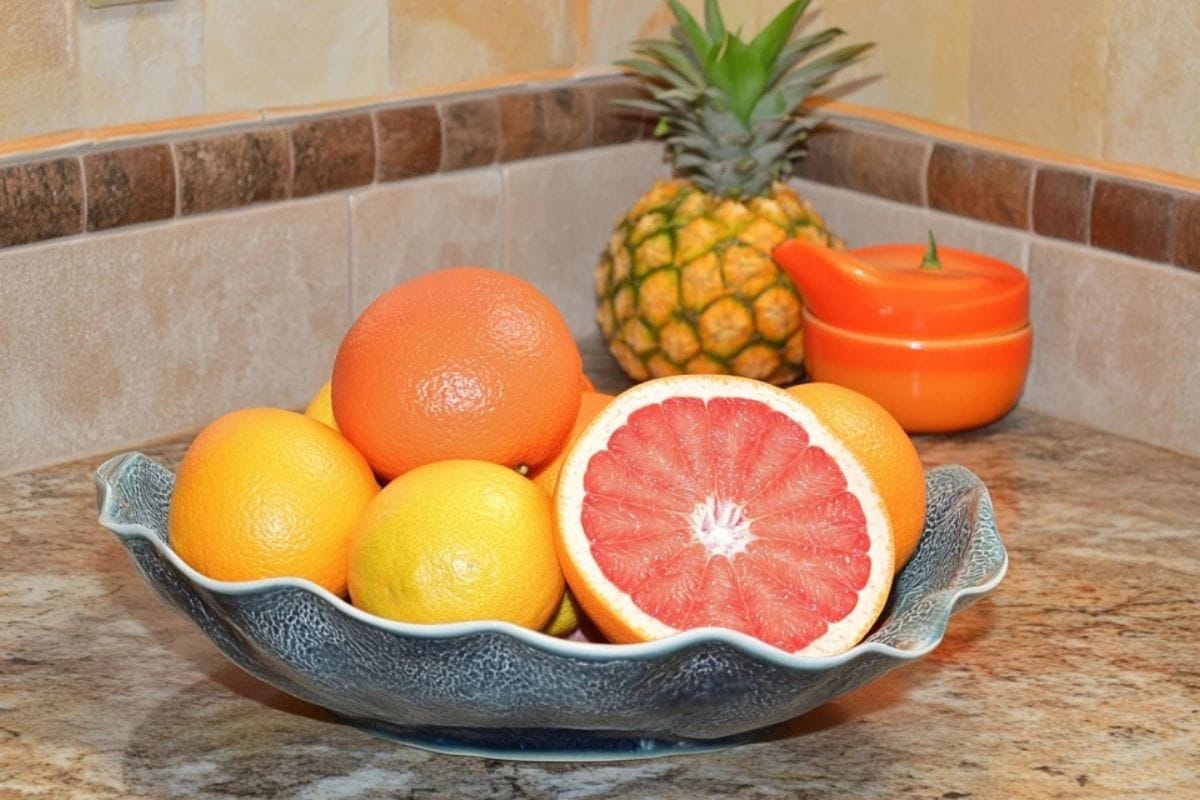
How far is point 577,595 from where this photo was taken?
78cm

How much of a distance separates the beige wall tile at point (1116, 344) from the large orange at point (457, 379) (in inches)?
23.6

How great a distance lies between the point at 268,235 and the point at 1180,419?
68 cm

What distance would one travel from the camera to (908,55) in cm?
146

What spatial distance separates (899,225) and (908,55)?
139mm

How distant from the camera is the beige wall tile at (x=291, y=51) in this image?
50.8 inches

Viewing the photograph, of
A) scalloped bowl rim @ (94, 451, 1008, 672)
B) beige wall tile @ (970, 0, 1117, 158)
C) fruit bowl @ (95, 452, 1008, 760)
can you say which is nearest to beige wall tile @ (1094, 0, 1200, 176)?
beige wall tile @ (970, 0, 1117, 158)

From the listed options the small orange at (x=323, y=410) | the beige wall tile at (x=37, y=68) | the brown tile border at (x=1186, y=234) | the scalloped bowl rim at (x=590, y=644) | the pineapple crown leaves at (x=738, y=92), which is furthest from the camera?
the pineapple crown leaves at (x=738, y=92)

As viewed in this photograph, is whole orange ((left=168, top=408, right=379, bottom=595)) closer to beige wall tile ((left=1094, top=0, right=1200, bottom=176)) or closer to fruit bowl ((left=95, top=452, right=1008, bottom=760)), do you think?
fruit bowl ((left=95, top=452, right=1008, bottom=760))

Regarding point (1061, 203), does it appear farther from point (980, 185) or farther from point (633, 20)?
point (633, 20)

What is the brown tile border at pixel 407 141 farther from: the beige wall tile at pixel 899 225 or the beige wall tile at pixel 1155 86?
the beige wall tile at pixel 1155 86

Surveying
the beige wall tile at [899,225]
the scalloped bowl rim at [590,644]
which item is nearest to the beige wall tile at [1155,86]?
the beige wall tile at [899,225]

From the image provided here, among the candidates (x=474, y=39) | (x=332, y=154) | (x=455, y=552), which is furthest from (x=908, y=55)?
(x=455, y=552)

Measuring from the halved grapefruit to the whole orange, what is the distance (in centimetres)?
11

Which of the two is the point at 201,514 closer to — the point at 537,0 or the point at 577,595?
the point at 577,595
